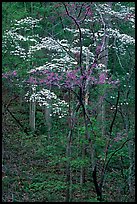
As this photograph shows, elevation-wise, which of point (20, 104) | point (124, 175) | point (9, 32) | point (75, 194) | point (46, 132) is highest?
point (9, 32)

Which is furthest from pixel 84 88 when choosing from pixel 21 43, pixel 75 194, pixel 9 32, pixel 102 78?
pixel 21 43

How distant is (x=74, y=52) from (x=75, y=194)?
3585 millimetres

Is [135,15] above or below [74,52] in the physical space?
above

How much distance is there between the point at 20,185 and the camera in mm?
8219

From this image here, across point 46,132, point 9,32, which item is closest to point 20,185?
point 46,132

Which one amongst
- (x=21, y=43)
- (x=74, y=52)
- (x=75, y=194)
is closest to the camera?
(x=74, y=52)

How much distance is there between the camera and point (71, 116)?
7.34 metres

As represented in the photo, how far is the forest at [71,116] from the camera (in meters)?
6.65

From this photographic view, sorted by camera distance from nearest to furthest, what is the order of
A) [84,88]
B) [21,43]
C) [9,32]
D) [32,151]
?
1. [84,88]
2. [9,32]
3. [32,151]
4. [21,43]

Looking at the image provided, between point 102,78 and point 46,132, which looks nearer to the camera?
point 102,78

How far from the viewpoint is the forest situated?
262 inches

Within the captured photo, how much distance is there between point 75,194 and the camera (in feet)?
25.7

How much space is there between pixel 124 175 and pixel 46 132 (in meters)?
4.44

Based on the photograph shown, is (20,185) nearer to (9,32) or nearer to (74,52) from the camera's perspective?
(74,52)
